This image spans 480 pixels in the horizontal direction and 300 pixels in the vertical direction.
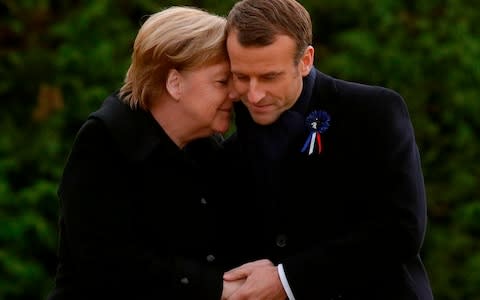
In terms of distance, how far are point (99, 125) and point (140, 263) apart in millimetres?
494

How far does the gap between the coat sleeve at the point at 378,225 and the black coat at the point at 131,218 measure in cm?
34

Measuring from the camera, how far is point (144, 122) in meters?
4.44

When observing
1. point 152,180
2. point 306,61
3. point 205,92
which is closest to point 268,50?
point 306,61

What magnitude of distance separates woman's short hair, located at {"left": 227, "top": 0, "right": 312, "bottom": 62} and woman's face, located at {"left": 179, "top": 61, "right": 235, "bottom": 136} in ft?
0.69

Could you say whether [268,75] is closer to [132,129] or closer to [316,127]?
[316,127]

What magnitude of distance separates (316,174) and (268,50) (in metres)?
0.52

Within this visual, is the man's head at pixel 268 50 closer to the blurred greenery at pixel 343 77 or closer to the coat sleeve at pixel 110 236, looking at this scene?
the coat sleeve at pixel 110 236

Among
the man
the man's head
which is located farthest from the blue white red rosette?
the man's head

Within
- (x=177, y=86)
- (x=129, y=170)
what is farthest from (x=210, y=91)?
(x=129, y=170)

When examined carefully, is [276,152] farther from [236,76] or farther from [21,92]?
[21,92]

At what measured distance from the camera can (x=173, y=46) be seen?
4.37m

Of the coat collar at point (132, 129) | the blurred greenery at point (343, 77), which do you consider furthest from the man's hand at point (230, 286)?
the blurred greenery at point (343, 77)

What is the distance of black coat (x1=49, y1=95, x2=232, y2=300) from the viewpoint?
4.29 m

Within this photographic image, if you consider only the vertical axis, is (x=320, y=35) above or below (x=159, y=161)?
below
